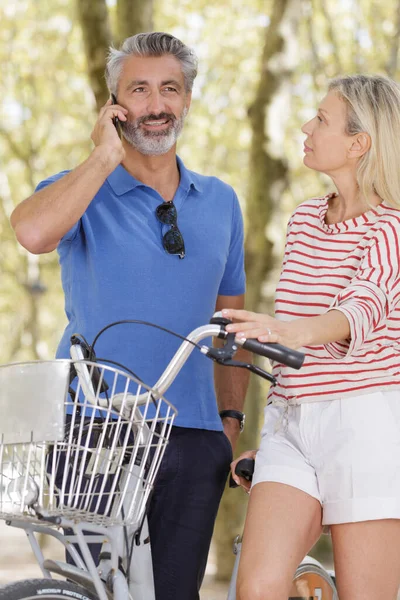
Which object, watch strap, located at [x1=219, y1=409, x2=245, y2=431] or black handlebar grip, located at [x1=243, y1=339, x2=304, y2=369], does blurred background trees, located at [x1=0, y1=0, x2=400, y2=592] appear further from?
black handlebar grip, located at [x1=243, y1=339, x2=304, y2=369]

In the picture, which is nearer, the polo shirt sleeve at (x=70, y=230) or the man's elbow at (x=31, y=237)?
the man's elbow at (x=31, y=237)

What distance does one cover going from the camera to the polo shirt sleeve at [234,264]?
3662 millimetres

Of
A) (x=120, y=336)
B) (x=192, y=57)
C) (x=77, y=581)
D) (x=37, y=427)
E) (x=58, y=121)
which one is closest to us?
(x=37, y=427)

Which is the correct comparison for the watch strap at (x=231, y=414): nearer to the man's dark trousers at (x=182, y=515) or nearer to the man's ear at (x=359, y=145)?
the man's dark trousers at (x=182, y=515)

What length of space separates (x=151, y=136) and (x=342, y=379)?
47.0 inches

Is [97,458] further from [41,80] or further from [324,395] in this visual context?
[41,80]

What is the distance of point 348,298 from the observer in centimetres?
263

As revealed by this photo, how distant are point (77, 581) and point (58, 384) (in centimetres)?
58

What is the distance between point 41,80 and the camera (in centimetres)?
1474

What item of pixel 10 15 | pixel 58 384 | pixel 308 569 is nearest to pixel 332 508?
pixel 308 569

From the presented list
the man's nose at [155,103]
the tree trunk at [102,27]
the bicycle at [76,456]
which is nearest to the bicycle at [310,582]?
the bicycle at [76,456]

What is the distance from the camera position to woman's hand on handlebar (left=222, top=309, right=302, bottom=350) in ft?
7.59

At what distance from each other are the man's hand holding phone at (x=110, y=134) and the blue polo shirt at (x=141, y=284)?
0.73ft

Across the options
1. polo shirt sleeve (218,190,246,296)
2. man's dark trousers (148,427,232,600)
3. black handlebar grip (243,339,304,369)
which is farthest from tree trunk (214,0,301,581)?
black handlebar grip (243,339,304,369)
